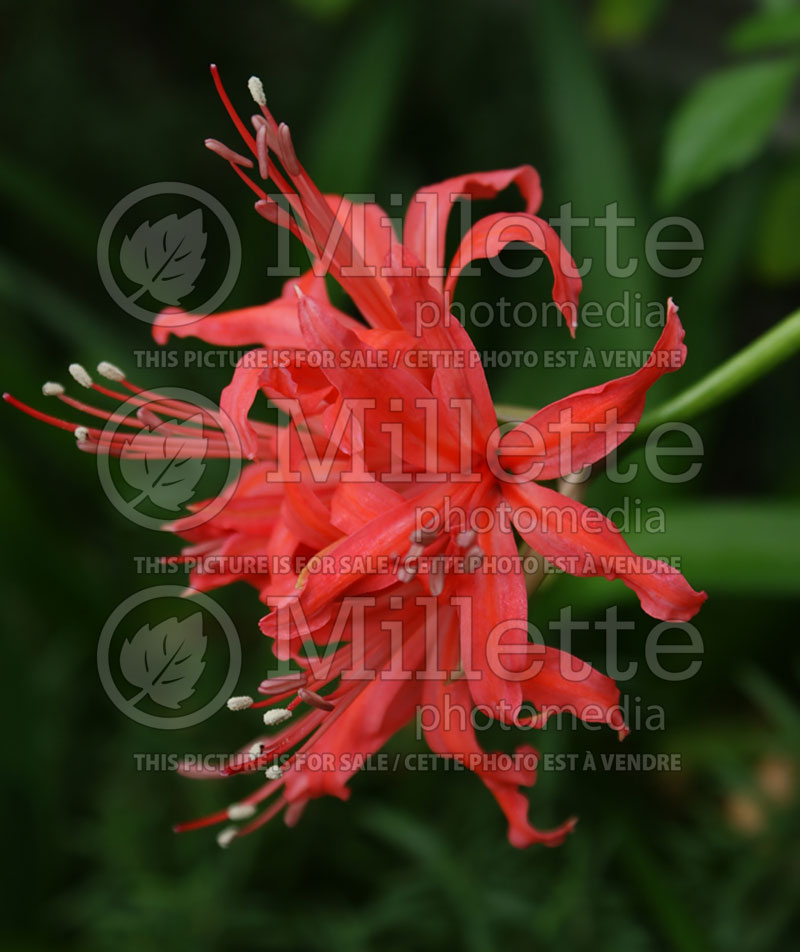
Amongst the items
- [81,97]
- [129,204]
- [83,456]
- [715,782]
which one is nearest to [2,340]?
[83,456]

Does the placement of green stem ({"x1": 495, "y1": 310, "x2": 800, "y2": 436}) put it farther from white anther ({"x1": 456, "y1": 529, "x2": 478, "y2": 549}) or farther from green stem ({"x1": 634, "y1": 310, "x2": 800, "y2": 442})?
white anther ({"x1": 456, "y1": 529, "x2": 478, "y2": 549})

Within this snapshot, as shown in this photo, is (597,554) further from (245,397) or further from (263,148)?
(263,148)

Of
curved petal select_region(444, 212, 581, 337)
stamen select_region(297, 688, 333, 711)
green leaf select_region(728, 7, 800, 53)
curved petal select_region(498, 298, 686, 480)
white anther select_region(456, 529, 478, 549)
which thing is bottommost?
stamen select_region(297, 688, 333, 711)

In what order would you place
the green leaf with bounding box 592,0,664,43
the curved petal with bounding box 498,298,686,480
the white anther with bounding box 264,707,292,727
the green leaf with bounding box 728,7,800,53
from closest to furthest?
1. the curved petal with bounding box 498,298,686,480
2. the white anther with bounding box 264,707,292,727
3. the green leaf with bounding box 728,7,800,53
4. the green leaf with bounding box 592,0,664,43

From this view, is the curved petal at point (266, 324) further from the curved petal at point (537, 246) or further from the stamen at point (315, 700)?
the stamen at point (315, 700)

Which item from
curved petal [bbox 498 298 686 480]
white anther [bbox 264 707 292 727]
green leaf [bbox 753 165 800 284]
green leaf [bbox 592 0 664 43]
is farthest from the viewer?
green leaf [bbox 592 0 664 43]

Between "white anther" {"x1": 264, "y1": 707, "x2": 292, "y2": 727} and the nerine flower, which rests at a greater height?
the nerine flower

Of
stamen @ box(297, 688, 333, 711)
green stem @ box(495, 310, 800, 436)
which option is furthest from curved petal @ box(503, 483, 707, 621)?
stamen @ box(297, 688, 333, 711)

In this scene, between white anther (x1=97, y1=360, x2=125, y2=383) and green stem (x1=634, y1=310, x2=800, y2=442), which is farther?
white anther (x1=97, y1=360, x2=125, y2=383)
